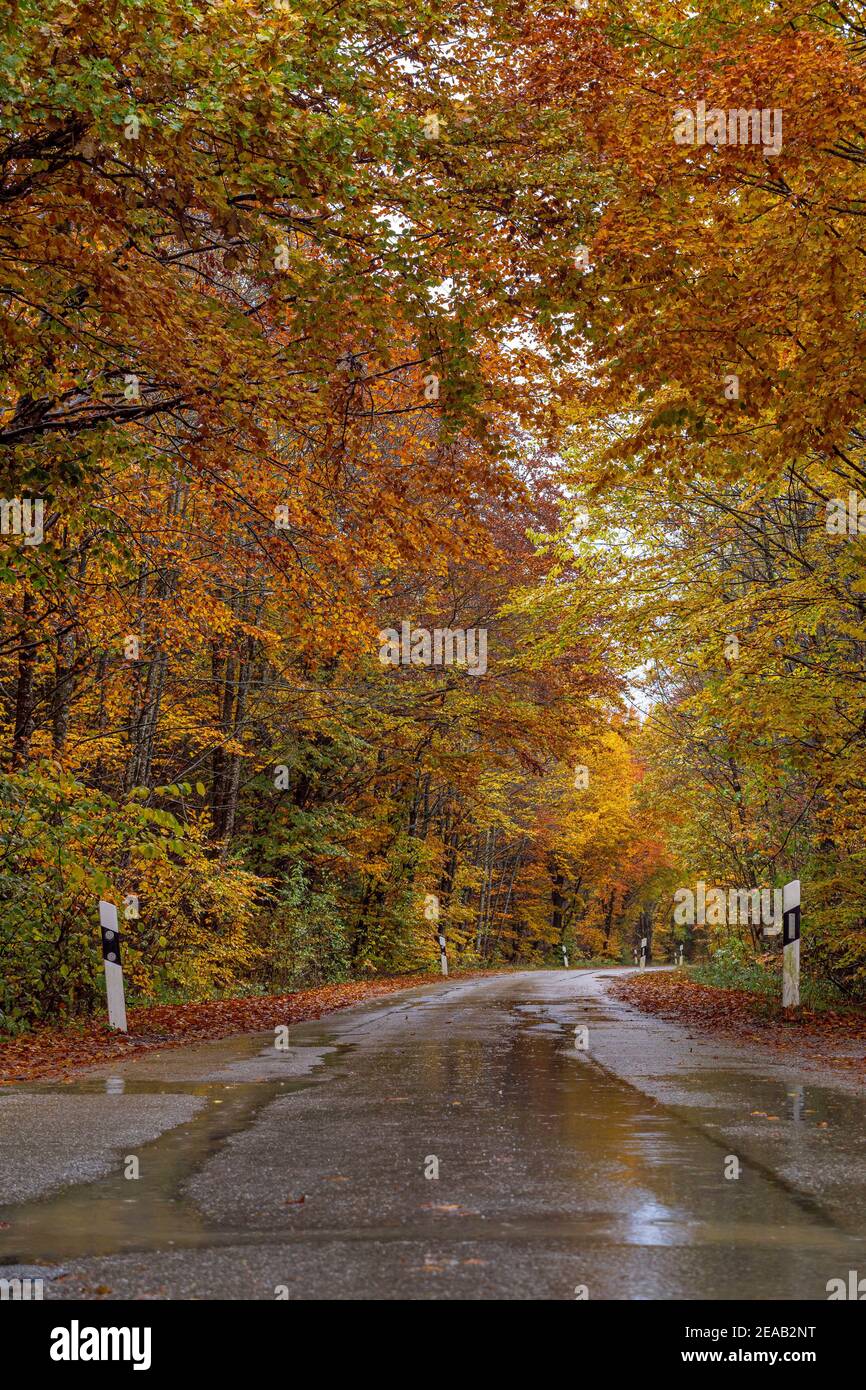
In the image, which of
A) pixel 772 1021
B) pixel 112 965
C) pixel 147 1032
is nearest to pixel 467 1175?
pixel 112 965

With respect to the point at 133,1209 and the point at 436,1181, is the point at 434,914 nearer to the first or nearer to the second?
the point at 436,1181

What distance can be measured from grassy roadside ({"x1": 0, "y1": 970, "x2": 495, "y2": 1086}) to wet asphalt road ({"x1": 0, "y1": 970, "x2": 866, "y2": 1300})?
80 centimetres

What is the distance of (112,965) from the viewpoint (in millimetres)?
12750

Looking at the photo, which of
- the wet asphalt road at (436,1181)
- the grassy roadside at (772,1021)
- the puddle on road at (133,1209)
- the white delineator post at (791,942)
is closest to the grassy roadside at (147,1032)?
the wet asphalt road at (436,1181)

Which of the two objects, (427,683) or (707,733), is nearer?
(707,733)

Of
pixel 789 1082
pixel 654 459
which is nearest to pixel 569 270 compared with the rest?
pixel 654 459

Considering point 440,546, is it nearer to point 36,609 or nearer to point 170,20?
point 36,609

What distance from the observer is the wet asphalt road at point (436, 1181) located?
3807 millimetres

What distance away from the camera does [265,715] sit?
811 inches

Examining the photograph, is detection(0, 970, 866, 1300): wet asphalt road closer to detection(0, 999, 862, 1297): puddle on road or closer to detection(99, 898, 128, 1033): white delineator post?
detection(0, 999, 862, 1297): puddle on road

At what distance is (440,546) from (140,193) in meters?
5.14

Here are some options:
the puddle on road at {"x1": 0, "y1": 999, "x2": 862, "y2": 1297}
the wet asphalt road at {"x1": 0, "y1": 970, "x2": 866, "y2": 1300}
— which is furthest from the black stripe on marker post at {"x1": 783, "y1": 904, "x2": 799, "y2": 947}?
the puddle on road at {"x1": 0, "y1": 999, "x2": 862, "y2": 1297}

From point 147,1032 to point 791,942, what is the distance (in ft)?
25.4
